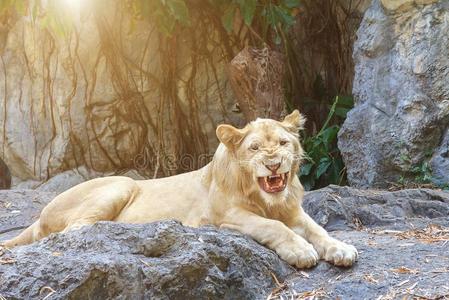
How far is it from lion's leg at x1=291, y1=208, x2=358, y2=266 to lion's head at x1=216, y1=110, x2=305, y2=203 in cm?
22

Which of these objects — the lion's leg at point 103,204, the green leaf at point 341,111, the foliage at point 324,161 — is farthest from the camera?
the green leaf at point 341,111

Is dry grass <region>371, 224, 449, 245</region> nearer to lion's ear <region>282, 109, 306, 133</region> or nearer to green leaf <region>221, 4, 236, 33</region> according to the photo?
lion's ear <region>282, 109, 306, 133</region>

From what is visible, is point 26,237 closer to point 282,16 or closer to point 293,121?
point 293,121

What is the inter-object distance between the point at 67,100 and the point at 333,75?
3437mm

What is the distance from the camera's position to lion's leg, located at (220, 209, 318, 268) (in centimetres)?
352

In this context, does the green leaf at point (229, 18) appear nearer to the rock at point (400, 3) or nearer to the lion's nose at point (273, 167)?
the rock at point (400, 3)

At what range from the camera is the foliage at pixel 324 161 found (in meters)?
8.04

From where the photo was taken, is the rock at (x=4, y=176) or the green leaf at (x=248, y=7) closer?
the green leaf at (x=248, y=7)

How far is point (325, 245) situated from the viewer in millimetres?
3676

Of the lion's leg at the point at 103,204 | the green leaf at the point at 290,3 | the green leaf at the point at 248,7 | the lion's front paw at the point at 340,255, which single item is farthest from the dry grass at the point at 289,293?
the green leaf at the point at 290,3

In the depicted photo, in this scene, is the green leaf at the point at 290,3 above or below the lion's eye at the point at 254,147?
above

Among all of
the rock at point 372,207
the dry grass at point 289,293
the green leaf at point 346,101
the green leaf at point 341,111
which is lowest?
the rock at point 372,207

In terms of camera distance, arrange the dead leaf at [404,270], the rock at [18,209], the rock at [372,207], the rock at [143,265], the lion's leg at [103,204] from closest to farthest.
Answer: the rock at [143,265], the dead leaf at [404,270], the lion's leg at [103,204], the rock at [372,207], the rock at [18,209]

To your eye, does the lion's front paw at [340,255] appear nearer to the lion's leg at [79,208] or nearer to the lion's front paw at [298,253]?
the lion's front paw at [298,253]
